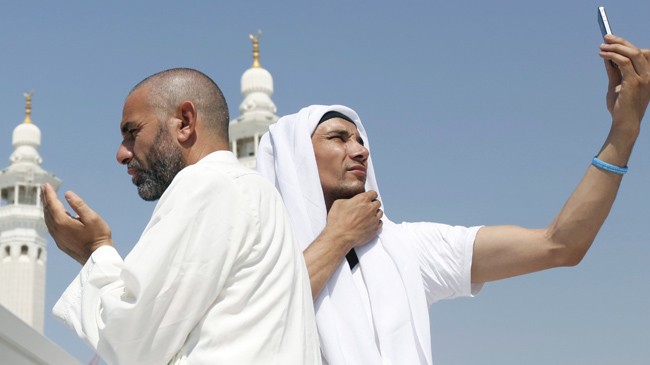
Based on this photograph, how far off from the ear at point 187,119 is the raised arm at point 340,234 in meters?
0.69

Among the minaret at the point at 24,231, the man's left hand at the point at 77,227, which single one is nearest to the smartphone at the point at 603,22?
the man's left hand at the point at 77,227

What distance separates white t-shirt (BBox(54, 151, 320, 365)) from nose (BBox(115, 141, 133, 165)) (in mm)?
225

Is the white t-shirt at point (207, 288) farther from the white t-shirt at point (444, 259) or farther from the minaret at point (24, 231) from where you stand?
the minaret at point (24, 231)

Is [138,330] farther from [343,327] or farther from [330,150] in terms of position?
[330,150]

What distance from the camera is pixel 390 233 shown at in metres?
2.94

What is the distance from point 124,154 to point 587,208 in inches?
51.9

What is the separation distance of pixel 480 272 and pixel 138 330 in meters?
1.37

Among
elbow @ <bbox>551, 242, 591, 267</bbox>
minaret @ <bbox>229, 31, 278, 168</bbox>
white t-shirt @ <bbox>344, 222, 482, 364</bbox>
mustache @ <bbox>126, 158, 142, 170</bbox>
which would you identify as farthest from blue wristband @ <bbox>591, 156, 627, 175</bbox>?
minaret @ <bbox>229, 31, 278, 168</bbox>

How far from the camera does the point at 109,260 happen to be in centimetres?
204

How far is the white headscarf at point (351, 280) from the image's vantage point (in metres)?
2.67

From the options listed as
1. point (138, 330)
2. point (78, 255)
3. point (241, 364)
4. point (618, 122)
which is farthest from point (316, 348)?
point (618, 122)

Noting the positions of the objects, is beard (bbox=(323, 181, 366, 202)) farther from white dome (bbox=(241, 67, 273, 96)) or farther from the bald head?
white dome (bbox=(241, 67, 273, 96))

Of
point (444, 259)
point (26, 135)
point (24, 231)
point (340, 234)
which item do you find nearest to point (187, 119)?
point (340, 234)

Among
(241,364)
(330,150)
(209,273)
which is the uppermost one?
(330,150)
